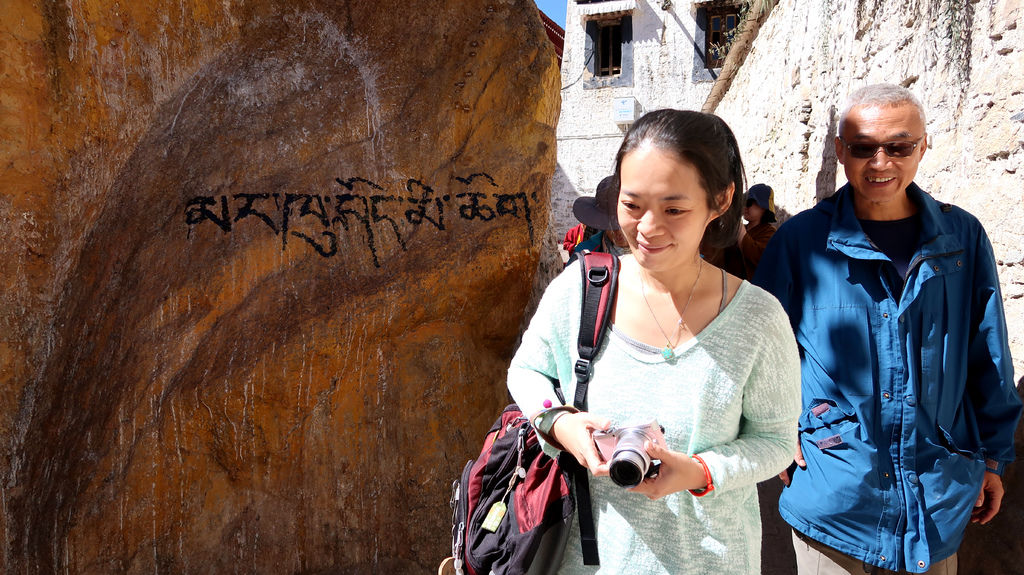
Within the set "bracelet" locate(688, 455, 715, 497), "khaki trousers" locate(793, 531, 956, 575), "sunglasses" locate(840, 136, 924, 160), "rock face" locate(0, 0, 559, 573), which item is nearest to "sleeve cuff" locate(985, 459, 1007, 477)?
"khaki trousers" locate(793, 531, 956, 575)

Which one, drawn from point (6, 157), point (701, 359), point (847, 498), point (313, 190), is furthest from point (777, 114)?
point (6, 157)

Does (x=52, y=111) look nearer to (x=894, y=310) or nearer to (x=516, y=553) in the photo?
(x=516, y=553)

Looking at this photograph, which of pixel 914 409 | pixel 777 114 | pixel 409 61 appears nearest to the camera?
pixel 914 409

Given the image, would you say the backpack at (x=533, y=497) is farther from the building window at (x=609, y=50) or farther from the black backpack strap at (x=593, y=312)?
the building window at (x=609, y=50)

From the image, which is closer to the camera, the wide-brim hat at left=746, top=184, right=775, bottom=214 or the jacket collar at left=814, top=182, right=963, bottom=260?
the jacket collar at left=814, top=182, right=963, bottom=260

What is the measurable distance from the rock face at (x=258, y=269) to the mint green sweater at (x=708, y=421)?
2.09 m

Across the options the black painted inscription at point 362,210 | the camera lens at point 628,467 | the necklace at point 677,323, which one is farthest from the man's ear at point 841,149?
the black painted inscription at point 362,210

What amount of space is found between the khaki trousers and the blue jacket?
0.11 feet

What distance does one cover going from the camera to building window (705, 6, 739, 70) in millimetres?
13281

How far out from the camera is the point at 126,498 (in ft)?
9.53

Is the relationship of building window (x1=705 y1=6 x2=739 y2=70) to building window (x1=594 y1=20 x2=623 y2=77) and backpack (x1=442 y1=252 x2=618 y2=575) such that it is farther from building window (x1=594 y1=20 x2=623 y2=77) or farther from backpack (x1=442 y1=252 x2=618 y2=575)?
backpack (x1=442 y1=252 x2=618 y2=575)

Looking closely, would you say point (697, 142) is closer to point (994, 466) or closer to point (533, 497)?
point (533, 497)

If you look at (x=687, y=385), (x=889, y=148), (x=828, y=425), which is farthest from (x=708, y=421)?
(x=889, y=148)

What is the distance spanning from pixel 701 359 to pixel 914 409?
0.76 metres
